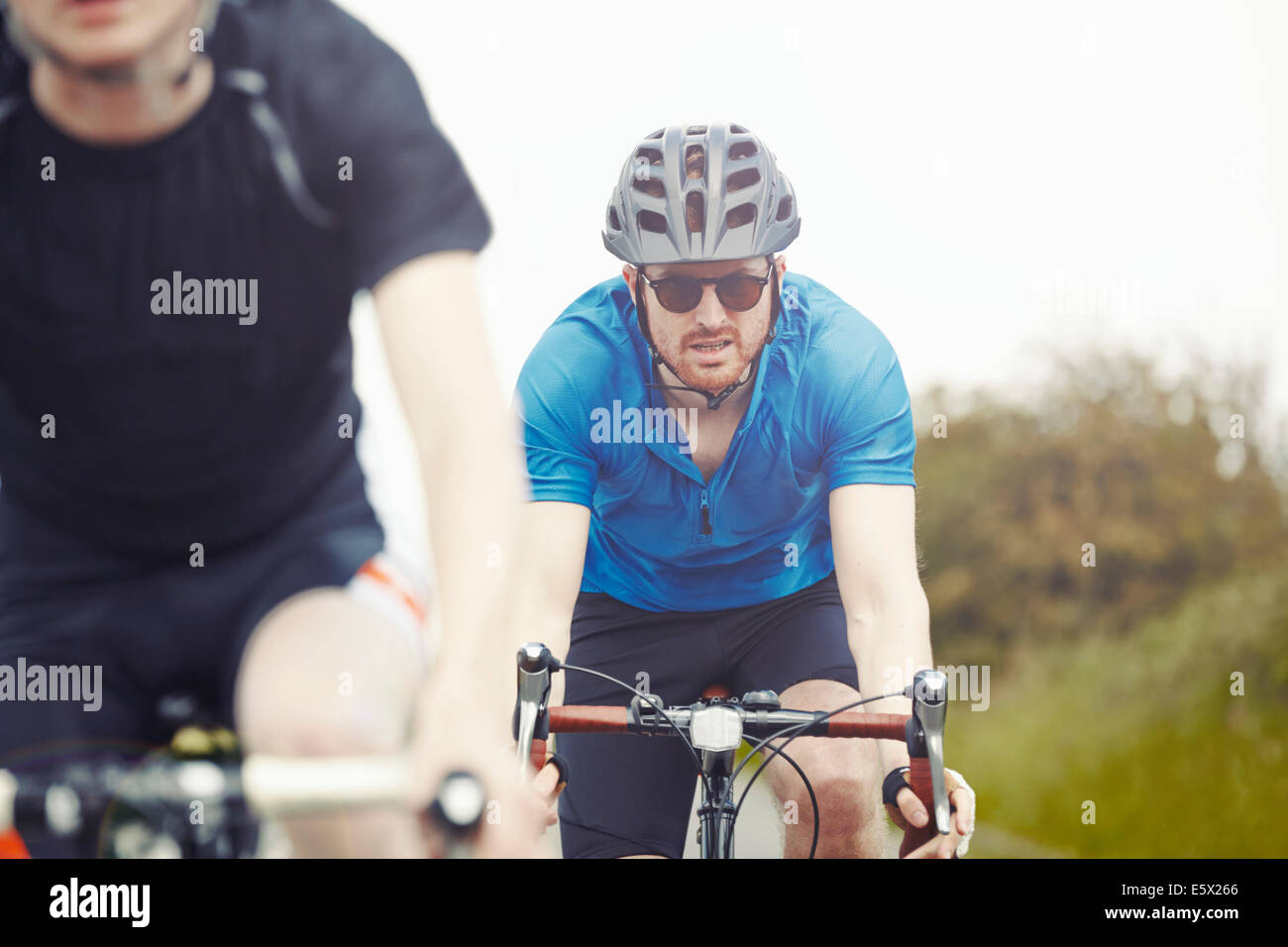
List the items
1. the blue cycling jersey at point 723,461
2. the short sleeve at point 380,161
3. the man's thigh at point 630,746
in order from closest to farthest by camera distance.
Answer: the short sleeve at point 380,161 < the man's thigh at point 630,746 < the blue cycling jersey at point 723,461

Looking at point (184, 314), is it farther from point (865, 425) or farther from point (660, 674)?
point (865, 425)

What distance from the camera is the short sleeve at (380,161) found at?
206 cm

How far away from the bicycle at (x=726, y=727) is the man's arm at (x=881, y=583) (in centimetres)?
47

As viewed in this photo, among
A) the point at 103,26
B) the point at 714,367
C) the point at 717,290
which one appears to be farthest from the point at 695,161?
the point at 103,26

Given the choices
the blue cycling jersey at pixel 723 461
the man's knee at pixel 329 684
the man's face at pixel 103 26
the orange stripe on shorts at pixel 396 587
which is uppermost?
the man's face at pixel 103 26

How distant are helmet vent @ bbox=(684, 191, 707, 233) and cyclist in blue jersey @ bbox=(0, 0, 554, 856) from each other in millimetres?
1046

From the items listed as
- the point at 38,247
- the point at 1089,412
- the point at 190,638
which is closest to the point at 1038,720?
the point at 1089,412

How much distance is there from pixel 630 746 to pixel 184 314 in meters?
1.48

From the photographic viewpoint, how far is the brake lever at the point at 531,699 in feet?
8.05

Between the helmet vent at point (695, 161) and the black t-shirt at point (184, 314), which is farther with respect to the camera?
the helmet vent at point (695, 161)

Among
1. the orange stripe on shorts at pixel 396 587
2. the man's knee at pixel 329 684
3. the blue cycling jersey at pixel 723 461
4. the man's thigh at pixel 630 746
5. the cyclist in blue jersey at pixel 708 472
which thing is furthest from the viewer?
the blue cycling jersey at pixel 723 461

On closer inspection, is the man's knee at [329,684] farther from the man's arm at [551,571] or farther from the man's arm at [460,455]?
the man's arm at [551,571]

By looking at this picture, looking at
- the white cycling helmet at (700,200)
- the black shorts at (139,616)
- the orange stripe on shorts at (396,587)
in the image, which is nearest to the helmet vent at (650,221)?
the white cycling helmet at (700,200)

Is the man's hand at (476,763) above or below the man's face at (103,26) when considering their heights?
below
